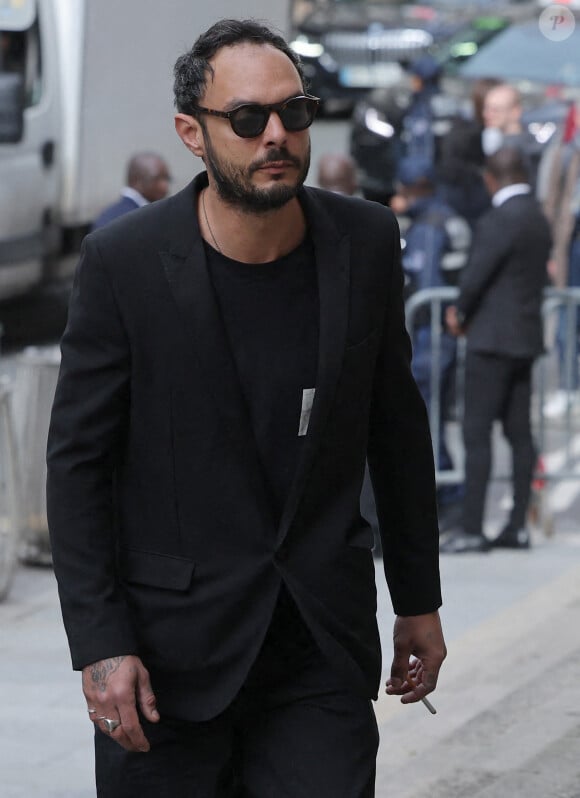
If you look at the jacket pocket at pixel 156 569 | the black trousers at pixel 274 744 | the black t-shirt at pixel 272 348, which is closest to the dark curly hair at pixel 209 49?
the black t-shirt at pixel 272 348

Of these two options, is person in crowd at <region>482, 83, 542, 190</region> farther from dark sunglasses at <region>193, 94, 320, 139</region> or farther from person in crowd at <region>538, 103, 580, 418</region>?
dark sunglasses at <region>193, 94, 320, 139</region>

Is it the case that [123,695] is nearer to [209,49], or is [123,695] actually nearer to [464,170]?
[209,49]

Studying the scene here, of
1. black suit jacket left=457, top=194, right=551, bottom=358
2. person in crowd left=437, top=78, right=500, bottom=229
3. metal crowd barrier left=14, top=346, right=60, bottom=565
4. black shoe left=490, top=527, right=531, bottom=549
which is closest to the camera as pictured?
metal crowd barrier left=14, top=346, right=60, bottom=565

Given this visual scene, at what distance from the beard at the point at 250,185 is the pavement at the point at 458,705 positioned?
2.26 meters

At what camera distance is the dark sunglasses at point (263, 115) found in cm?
280

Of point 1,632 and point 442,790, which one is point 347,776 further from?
point 1,632

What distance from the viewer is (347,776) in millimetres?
2895

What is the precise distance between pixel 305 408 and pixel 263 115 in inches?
17.9

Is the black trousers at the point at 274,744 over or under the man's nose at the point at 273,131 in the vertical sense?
under

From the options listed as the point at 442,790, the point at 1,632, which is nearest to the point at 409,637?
the point at 442,790

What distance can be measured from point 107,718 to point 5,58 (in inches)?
395

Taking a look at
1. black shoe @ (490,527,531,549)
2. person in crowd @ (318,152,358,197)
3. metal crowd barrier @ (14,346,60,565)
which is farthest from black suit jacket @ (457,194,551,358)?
metal crowd barrier @ (14,346,60,565)

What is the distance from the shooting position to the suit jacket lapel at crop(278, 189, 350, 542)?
2.88m

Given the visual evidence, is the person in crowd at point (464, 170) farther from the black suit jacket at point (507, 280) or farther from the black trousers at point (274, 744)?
the black trousers at point (274, 744)
